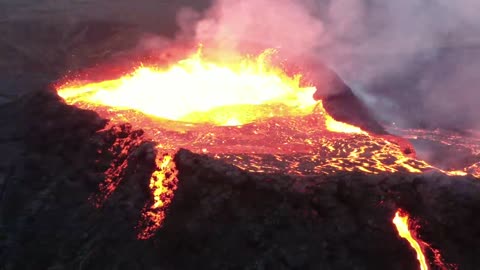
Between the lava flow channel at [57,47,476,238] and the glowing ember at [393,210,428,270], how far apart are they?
0.61 metres

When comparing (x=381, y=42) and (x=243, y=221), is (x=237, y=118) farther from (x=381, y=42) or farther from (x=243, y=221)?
(x=381, y=42)

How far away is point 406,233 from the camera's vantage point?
5.48m

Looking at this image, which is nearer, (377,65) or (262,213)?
(262,213)

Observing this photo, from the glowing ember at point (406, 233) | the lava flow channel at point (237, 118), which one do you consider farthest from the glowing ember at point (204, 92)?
the glowing ember at point (406, 233)

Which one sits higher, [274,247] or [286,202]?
[286,202]

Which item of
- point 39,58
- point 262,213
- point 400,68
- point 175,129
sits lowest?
point 262,213

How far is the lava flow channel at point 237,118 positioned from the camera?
6105 millimetres

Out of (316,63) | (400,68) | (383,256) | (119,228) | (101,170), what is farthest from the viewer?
(400,68)

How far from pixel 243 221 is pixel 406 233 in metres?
1.97

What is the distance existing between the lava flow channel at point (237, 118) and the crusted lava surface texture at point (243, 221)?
0.59ft

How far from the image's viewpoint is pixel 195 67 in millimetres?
11266

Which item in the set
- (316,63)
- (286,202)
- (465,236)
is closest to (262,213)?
(286,202)

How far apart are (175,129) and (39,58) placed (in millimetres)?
11644

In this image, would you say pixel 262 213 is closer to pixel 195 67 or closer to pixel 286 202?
pixel 286 202
